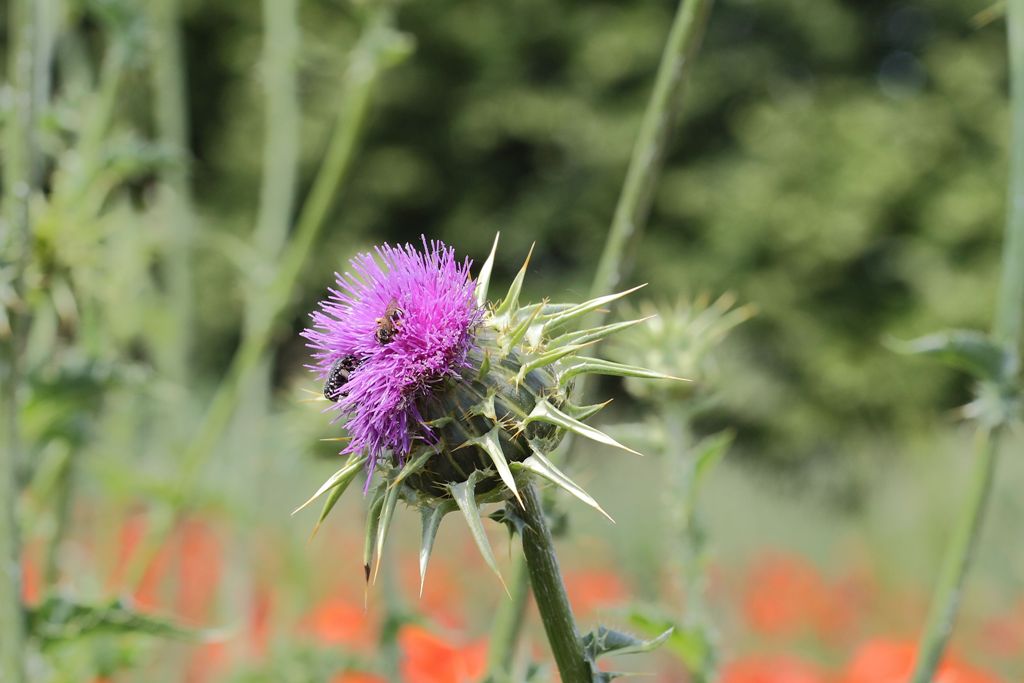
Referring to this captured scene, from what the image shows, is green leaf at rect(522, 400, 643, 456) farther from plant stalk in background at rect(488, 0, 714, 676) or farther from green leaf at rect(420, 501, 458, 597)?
plant stalk in background at rect(488, 0, 714, 676)

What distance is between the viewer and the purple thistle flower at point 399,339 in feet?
4.38

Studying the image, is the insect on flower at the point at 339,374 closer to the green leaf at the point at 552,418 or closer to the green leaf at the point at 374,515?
the green leaf at the point at 374,515

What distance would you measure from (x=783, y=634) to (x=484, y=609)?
154 centimetres

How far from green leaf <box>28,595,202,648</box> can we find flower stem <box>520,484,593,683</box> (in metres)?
0.89

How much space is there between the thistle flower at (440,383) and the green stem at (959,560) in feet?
2.69

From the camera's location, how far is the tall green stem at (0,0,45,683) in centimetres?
193

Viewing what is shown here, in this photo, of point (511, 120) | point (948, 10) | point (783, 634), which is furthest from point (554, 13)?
point (783, 634)

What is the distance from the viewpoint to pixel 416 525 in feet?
22.6

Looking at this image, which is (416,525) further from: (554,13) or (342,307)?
(554,13)

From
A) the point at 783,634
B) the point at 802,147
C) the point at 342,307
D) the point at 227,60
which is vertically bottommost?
the point at 342,307

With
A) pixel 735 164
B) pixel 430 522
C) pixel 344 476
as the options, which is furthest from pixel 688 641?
pixel 735 164

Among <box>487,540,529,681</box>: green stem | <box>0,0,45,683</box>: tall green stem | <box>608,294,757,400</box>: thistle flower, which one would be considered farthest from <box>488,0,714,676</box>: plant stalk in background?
<box>0,0,45,683</box>: tall green stem

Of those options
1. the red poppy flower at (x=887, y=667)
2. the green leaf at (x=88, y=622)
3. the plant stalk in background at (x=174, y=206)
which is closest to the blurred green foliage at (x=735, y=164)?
the plant stalk in background at (x=174, y=206)

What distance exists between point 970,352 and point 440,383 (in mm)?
1002
